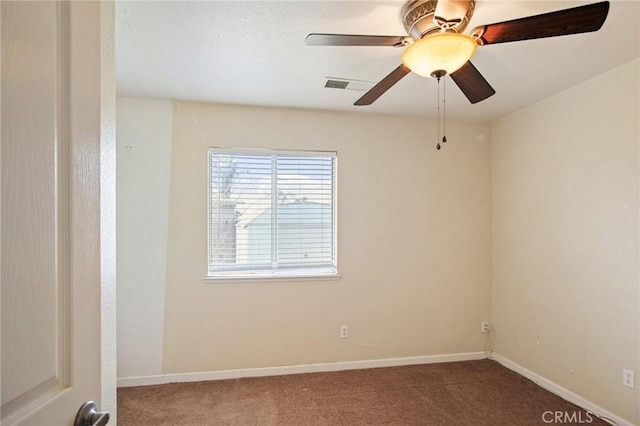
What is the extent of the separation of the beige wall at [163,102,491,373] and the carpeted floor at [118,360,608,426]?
25cm

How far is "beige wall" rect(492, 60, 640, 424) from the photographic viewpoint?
221 centimetres

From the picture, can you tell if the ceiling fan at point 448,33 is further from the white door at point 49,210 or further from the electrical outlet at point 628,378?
the electrical outlet at point 628,378

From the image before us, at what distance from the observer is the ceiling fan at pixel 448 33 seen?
4.10 feet

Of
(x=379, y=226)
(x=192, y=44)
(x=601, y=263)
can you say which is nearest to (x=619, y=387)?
(x=601, y=263)

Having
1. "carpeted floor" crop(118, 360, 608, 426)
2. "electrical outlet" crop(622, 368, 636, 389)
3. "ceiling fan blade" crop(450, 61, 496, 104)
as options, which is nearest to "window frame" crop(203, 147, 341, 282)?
"carpeted floor" crop(118, 360, 608, 426)

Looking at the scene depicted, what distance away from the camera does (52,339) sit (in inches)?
26.2

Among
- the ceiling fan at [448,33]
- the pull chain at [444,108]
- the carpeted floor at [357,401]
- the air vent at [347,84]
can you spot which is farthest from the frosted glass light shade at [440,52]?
the carpeted floor at [357,401]

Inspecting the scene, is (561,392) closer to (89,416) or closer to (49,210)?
(89,416)

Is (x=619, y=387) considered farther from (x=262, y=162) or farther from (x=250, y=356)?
(x=262, y=162)

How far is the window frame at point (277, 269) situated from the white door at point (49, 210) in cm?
217

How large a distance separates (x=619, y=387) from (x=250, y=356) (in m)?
2.77

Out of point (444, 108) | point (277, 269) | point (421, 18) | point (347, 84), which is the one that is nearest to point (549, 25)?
point (421, 18)

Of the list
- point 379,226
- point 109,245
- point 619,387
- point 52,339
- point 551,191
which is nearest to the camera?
point 52,339

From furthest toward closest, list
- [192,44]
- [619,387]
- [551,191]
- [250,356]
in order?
[250,356]
[551,191]
[619,387]
[192,44]
